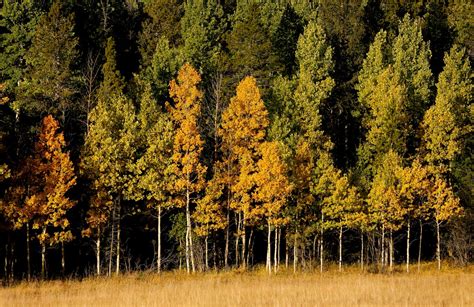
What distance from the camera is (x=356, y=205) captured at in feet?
135

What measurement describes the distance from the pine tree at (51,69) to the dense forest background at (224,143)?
5.3 inches

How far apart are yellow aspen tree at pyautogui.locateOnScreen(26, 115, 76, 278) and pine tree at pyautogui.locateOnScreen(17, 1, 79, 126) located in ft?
24.1

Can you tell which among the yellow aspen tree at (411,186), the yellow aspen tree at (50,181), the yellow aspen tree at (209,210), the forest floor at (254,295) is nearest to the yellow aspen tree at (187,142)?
the yellow aspen tree at (209,210)

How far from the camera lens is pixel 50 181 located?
3459 cm

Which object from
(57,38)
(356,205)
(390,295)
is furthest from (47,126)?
(390,295)

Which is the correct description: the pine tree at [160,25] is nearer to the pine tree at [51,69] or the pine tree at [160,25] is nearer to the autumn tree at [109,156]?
the pine tree at [51,69]

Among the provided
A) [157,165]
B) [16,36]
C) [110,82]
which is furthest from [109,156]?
[16,36]

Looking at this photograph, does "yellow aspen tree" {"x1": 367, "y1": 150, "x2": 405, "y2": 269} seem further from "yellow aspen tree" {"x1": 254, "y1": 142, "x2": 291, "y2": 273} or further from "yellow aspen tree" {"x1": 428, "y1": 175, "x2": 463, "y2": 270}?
"yellow aspen tree" {"x1": 254, "y1": 142, "x2": 291, "y2": 273}

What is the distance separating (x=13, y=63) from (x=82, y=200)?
55.9 feet

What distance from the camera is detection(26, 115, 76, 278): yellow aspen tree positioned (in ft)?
113

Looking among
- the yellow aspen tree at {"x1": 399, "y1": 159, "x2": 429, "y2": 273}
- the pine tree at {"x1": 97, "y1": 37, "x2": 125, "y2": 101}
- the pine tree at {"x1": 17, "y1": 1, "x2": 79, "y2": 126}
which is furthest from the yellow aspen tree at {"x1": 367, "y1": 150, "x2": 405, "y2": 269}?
the pine tree at {"x1": 17, "y1": 1, "x2": 79, "y2": 126}

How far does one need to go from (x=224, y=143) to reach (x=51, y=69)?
48.0ft

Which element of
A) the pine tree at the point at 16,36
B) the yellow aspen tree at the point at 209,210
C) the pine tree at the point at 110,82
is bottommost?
the yellow aspen tree at the point at 209,210

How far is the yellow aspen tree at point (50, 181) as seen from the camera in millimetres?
34312
